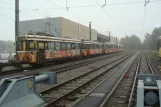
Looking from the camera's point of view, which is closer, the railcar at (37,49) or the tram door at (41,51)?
the railcar at (37,49)

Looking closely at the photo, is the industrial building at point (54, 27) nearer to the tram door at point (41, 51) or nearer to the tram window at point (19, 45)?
the tram door at point (41, 51)

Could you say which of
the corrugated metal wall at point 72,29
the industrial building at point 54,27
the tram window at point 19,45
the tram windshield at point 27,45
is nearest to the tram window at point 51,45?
the tram windshield at point 27,45

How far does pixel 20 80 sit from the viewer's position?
200 inches

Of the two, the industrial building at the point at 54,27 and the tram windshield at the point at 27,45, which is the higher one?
the industrial building at the point at 54,27

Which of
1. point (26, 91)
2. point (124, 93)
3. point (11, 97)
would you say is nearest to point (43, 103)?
point (26, 91)

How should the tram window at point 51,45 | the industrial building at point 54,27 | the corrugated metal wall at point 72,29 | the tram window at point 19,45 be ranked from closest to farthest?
1. the tram window at point 19,45
2. the tram window at point 51,45
3. the industrial building at point 54,27
4. the corrugated metal wall at point 72,29

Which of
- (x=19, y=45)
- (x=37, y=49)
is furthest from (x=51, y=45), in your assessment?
(x=19, y=45)

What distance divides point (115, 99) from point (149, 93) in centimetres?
448

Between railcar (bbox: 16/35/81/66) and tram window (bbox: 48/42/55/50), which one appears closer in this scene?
railcar (bbox: 16/35/81/66)

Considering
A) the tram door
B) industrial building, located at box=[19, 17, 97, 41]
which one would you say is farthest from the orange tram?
industrial building, located at box=[19, 17, 97, 41]

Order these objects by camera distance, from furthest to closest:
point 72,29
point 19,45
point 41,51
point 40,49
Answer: point 72,29, point 41,51, point 40,49, point 19,45

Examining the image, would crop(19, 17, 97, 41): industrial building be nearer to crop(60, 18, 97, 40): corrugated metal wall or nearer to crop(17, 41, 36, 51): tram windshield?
crop(60, 18, 97, 40): corrugated metal wall

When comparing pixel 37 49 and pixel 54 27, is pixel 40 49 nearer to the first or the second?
Result: pixel 37 49

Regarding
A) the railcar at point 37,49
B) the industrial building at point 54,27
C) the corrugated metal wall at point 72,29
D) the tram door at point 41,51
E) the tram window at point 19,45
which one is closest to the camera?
the railcar at point 37,49
